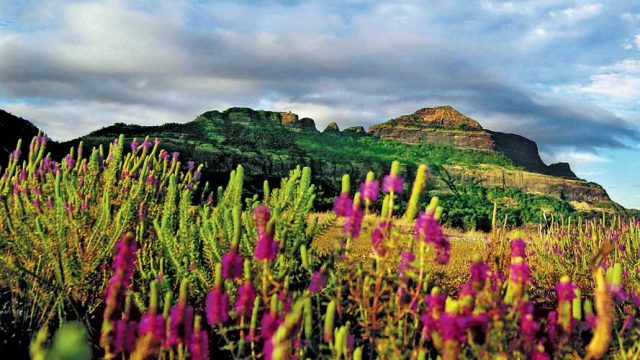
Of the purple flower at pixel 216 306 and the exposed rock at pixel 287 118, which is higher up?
the exposed rock at pixel 287 118

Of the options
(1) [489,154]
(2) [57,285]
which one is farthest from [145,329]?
(1) [489,154]

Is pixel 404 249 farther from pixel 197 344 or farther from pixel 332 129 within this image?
pixel 332 129

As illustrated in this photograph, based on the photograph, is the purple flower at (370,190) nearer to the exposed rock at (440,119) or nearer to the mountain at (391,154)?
the mountain at (391,154)

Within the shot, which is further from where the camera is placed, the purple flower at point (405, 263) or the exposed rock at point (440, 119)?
the exposed rock at point (440, 119)

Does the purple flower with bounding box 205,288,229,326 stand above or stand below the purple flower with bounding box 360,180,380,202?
below

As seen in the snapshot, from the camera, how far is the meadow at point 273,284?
6.24 ft

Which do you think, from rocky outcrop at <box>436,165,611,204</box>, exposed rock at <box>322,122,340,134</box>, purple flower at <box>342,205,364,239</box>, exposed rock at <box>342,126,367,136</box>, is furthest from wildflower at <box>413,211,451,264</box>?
exposed rock at <box>342,126,367,136</box>

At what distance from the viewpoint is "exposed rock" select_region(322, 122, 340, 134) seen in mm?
80912

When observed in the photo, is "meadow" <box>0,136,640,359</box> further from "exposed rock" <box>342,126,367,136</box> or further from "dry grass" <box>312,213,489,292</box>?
"exposed rock" <box>342,126,367,136</box>

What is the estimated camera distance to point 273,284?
2.38 meters

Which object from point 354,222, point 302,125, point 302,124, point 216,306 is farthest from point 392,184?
point 302,124

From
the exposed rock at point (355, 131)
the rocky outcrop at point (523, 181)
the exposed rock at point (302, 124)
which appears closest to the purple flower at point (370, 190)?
the rocky outcrop at point (523, 181)

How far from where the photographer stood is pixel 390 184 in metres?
2.31

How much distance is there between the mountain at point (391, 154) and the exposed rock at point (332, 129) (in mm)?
150
